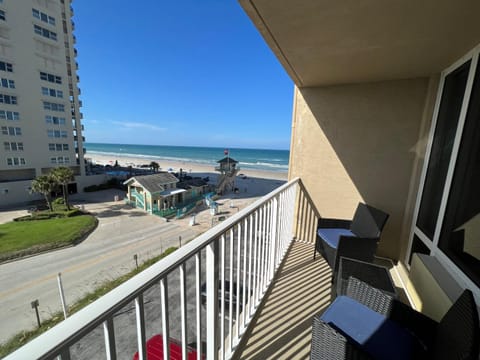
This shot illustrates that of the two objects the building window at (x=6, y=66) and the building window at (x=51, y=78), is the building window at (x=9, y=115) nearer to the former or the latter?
the building window at (x=6, y=66)

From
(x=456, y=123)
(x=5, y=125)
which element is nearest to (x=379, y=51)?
(x=456, y=123)

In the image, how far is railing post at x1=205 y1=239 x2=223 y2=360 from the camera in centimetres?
107

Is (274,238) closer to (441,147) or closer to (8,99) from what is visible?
(441,147)

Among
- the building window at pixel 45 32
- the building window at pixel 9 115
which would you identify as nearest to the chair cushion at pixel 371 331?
the building window at pixel 9 115

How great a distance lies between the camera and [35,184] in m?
13.7

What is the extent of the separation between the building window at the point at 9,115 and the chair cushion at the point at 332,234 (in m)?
24.4

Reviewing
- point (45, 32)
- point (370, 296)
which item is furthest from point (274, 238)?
point (45, 32)

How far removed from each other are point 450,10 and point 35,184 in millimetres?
19160

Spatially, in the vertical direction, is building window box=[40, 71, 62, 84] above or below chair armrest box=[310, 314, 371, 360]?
above

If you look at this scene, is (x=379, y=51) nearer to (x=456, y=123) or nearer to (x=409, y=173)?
(x=456, y=123)

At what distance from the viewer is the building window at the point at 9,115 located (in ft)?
53.6

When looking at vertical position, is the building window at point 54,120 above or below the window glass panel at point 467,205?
above

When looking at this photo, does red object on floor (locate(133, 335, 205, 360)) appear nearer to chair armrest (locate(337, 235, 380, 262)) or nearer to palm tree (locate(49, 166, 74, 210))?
chair armrest (locate(337, 235, 380, 262))

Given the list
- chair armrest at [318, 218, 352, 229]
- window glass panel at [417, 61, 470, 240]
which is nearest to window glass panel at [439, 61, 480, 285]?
window glass panel at [417, 61, 470, 240]
